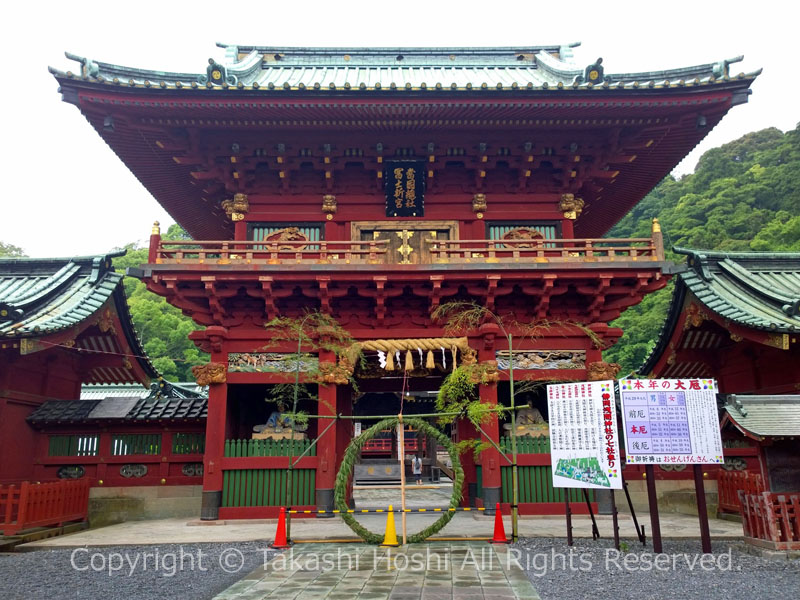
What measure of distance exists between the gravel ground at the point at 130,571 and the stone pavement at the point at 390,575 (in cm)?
57

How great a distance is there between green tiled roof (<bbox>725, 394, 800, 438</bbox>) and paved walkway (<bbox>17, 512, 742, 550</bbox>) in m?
2.70

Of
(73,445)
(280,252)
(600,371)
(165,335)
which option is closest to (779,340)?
(600,371)

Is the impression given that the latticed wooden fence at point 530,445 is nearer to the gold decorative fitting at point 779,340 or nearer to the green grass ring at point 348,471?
the green grass ring at point 348,471

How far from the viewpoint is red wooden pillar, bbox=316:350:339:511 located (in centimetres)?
1321

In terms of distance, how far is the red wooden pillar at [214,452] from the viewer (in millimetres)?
13148

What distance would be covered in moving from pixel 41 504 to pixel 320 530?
597 cm

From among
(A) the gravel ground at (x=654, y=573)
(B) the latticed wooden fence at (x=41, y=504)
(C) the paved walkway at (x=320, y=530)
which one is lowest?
(C) the paved walkway at (x=320, y=530)

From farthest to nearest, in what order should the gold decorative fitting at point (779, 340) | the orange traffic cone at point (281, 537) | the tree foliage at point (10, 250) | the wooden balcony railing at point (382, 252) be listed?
the tree foliage at point (10, 250)
the wooden balcony railing at point (382, 252)
the gold decorative fitting at point (779, 340)
the orange traffic cone at point (281, 537)

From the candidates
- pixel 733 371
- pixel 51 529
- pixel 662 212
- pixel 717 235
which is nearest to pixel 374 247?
pixel 51 529

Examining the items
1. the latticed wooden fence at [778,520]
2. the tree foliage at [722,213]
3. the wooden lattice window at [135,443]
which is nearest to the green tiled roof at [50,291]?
the wooden lattice window at [135,443]

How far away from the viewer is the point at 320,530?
1178 centimetres

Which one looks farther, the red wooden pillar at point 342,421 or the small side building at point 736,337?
the red wooden pillar at point 342,421

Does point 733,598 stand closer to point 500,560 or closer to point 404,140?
point 500,560

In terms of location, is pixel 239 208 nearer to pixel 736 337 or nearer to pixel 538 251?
pixel 538 251
